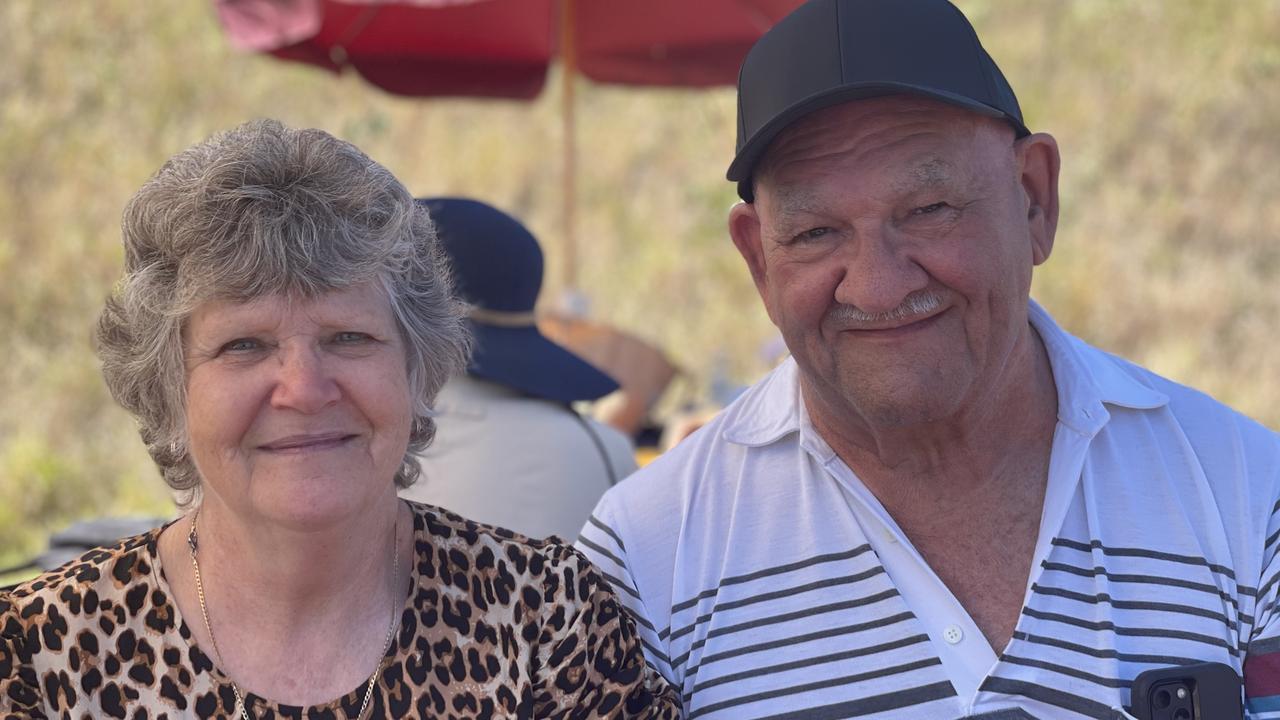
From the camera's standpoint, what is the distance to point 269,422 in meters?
1.74

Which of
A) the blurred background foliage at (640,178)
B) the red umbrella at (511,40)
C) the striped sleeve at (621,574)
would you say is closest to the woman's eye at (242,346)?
the striped sleeve at (621,574)

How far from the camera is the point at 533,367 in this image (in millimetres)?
3088

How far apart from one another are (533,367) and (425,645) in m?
1.27

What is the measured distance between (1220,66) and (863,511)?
10998 millimetres

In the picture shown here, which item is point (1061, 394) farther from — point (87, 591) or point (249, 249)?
point (87, 591)

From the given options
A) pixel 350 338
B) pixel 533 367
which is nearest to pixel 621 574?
pixel 350 338

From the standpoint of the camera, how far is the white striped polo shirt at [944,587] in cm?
193

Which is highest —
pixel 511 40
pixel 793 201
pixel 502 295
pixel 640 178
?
pixel 640 178

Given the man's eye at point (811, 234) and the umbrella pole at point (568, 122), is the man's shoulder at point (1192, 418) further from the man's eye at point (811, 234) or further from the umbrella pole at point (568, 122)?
the umbrella pole at point (568, 122)

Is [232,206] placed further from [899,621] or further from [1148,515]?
[1148,515]

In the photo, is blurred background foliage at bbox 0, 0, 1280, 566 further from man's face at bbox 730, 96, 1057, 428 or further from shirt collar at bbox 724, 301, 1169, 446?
man's face at bbox 730, 96, 1057, 428

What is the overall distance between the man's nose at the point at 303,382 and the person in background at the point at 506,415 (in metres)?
1.22

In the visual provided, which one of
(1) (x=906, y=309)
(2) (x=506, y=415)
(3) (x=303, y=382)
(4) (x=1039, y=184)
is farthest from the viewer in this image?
(2) (x=506, y=415)

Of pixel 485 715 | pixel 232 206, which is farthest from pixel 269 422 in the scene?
pixel 485 715
